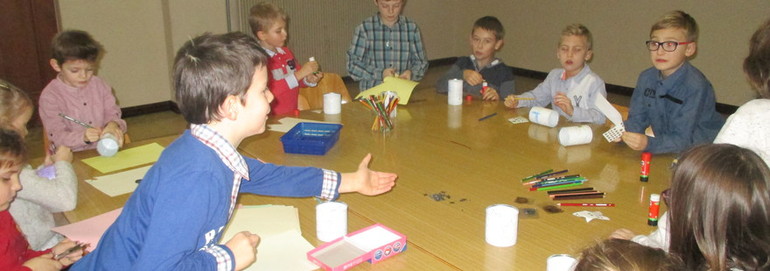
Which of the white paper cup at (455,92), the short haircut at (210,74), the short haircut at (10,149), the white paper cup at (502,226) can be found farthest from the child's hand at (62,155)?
the white paper cup at (455,92)

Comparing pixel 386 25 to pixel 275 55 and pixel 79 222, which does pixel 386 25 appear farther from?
pixel 79 222

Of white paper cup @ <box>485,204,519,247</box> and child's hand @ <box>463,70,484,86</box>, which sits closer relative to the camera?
white paper cup @ <box>485,204,519,247</box>

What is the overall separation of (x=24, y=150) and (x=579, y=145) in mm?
1880

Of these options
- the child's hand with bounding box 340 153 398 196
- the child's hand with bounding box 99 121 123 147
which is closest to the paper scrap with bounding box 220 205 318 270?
the child's hand with bounding box 340 153 398 196

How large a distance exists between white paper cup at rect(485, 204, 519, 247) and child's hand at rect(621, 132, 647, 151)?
0.93 m

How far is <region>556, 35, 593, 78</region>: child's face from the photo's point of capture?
117 inches

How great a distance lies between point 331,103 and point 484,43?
3.69ft

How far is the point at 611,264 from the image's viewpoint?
926 mm

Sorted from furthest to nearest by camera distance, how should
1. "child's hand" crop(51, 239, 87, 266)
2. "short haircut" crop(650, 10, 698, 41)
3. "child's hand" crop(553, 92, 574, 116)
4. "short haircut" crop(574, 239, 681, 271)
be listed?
"child's hand" crop(553, 92, 574, 116)
"short haircut" crop(650, 10, 698, 41)
"child's hand" crop(51, 239, 87, 266)
"short haircut" crop(574, 239, 681, 271)

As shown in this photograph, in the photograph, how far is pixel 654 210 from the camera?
5.27ft

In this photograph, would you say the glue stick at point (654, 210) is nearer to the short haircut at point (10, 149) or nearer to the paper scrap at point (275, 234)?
the paper scrap at point (275, 234)

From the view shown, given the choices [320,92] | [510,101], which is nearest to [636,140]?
[510,101]

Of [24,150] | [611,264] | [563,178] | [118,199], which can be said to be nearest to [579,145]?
[563,178]

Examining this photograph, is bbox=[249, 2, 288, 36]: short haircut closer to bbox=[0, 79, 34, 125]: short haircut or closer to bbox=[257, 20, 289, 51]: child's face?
bbox=[257, 20, 289, 51]: child's face
